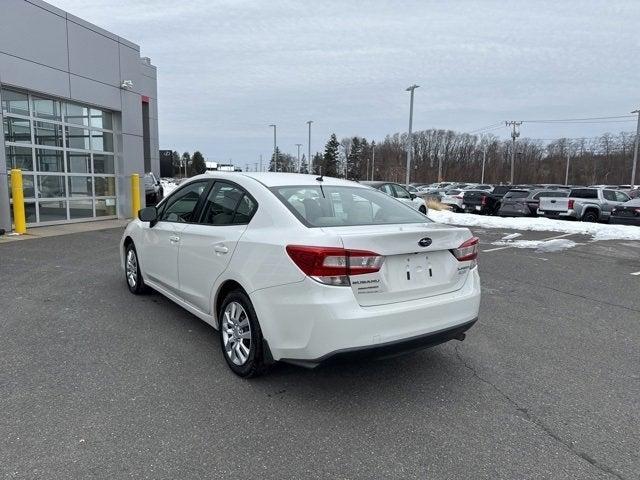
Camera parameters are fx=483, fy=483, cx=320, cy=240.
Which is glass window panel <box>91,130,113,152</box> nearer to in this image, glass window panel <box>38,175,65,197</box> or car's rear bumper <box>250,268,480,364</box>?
glass window panel <box>38,175,65,197</box>

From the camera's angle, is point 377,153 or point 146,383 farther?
point 377,153

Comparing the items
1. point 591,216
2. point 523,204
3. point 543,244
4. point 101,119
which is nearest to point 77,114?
point 101,119

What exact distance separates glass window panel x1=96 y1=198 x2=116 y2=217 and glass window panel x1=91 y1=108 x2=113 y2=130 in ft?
7.72

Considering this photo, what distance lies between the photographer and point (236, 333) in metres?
3.75

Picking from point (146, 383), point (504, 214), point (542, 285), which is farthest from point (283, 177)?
point (504, 214)

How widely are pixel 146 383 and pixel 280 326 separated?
1.21m

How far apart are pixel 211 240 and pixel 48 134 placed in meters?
11.6

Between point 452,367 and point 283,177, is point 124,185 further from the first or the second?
point 452,367

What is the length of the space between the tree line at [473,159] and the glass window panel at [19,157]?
83.2 m

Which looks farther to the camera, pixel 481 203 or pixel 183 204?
pixel 481 203

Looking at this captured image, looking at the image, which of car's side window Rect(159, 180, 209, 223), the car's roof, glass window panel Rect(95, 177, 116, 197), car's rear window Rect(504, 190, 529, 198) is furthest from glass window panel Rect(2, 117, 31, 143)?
car's rear window Rect(504, 190, 529, 198)

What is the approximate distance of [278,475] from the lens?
2.58 metres

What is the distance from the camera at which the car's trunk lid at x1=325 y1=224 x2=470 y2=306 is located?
3162 mm

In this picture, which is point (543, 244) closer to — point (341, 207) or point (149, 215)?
point (341, 207)
